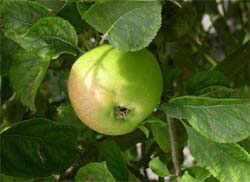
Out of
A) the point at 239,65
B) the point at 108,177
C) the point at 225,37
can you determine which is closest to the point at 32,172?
the point at 108,177

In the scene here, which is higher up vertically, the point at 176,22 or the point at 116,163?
the point at 176,22

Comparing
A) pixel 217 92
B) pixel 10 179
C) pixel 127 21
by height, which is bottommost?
pixel 10 179

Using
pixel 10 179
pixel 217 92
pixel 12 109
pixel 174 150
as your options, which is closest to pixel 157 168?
pixel 174 150

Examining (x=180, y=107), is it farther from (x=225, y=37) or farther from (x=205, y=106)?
(x=225, y=37)

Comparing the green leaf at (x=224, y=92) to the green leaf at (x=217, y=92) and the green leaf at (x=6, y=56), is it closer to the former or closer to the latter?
the green leaf at (x=217, y=92)

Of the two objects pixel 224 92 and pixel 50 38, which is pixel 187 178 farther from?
pixel 50 38

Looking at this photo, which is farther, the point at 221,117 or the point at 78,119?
the point at 78,119

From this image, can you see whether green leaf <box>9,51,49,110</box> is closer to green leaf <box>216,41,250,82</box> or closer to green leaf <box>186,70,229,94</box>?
green leaf <box>186,70,229,94</box>
